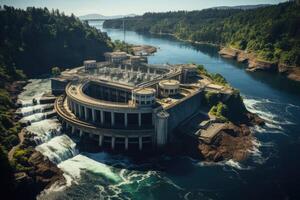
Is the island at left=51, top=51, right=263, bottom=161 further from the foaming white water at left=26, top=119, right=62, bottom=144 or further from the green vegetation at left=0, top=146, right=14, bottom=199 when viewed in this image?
the green vegetation at left=0, top=146, right=14, bottom=199

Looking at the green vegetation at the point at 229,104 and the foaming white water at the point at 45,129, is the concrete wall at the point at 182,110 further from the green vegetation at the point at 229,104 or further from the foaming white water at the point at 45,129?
Answer: the foaming white water at the point at 45,129

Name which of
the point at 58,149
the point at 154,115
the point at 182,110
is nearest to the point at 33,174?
the point at 58,149

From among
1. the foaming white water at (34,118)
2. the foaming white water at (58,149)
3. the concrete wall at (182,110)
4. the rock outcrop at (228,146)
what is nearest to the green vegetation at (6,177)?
the foaming white water at (58,149)

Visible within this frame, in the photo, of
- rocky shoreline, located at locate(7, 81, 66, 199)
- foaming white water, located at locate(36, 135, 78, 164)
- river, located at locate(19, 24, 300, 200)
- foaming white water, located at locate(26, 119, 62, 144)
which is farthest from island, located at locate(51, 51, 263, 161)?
rocky shoreline, located at locate(7, 81, 66, 199)

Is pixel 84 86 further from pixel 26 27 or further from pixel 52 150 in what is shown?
pixel 26 27

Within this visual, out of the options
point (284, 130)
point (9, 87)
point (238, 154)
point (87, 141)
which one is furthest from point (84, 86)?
point (284, 130)

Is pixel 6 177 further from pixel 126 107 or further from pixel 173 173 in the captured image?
pixel 173 173

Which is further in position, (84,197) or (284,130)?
(284,130)
